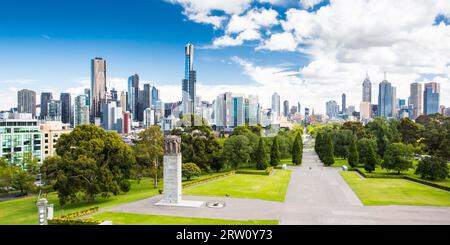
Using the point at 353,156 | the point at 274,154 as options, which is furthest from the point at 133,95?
the point at 353,156

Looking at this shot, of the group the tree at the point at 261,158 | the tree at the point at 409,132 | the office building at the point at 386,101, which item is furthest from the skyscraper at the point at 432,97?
the office building at the point at 386,101

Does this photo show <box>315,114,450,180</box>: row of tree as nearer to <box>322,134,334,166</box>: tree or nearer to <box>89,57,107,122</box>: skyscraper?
<box>322,134,334,166</box>: tree

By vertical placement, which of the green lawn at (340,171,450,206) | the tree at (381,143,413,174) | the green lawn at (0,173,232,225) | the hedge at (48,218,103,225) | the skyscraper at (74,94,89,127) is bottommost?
the green lawn at (0,173,232,225)

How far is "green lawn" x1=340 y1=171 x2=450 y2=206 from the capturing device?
2336 centimetres

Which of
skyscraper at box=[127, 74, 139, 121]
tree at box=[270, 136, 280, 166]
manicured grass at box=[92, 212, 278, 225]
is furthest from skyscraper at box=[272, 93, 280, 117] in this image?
manicured grass at box=[92, 212, 278, 225]

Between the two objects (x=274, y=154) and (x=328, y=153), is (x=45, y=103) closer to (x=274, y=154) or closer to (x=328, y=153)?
(x=274, y=154)

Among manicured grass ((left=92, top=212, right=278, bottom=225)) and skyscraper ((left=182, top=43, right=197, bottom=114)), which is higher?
skyscraper ((left=182, top=43, right=197, bottom=114))

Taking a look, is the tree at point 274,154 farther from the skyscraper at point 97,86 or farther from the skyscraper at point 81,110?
the skyscraper at point 81,110

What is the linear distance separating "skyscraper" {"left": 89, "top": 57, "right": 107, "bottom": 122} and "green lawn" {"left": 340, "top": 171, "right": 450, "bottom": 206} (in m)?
42.3

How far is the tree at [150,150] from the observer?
32.4 metres

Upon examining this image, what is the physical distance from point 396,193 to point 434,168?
9.07 meters

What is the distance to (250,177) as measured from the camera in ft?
120
